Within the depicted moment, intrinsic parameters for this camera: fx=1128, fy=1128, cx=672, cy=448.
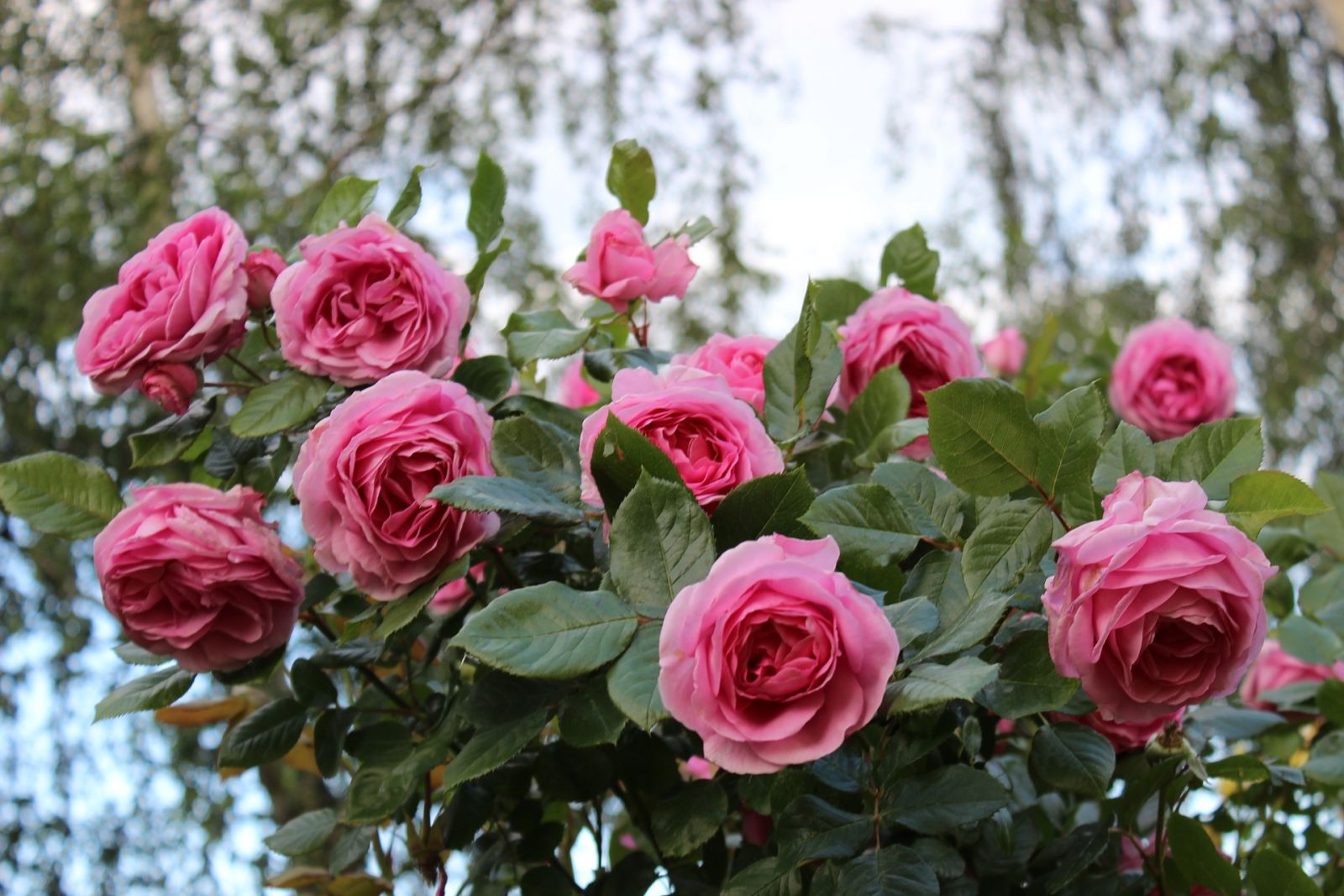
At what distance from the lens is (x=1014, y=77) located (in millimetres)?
4273

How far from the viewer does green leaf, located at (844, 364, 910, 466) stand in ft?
2.15

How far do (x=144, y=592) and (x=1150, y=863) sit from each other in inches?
22.5

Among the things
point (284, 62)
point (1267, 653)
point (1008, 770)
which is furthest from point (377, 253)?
point (284, 62)

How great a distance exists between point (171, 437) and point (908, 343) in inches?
18.1

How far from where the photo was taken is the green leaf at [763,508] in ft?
1.62

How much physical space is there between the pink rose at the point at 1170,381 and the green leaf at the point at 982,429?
696 mm

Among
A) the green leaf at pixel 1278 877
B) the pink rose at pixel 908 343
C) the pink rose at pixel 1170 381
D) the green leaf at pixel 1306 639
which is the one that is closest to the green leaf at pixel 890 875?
the green leaf at pixel 1278 877

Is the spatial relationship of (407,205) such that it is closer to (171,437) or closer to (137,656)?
(171,437)

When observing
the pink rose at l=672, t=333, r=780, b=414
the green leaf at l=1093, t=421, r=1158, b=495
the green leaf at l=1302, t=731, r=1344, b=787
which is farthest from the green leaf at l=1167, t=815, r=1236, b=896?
the pink rose at l=672, t=333, r=780, b=414

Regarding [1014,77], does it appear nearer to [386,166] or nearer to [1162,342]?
[386,166]

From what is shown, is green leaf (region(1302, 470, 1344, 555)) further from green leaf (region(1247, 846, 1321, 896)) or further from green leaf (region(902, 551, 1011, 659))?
green leaf (region(902, 551, 1011, 659))

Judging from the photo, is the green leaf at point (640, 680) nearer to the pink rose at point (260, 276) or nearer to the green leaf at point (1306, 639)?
the pink rose at point (260, 276)

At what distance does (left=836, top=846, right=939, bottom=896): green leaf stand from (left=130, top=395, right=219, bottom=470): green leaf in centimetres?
45

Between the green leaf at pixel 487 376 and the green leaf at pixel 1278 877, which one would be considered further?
the green leaf at pixel 487 376
